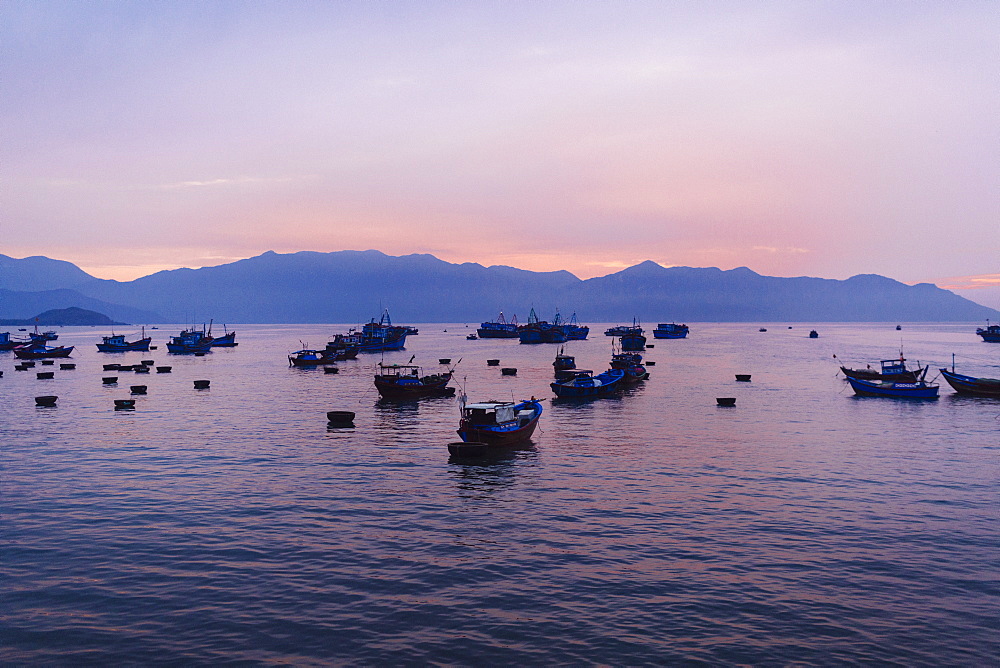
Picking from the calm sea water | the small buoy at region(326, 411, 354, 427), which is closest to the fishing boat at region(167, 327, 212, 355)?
the calm sea water

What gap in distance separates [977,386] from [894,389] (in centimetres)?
949

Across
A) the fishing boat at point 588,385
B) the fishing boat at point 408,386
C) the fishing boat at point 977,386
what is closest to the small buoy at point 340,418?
the fishing boat at point 408,386

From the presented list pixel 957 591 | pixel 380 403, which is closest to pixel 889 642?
pixel 957 591

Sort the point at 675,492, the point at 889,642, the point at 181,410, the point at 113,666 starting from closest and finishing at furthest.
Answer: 1. the point at 113,666
2. the point at 889,642
3. the point at 675,492
4. the point at 181,410

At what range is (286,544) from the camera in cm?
2648

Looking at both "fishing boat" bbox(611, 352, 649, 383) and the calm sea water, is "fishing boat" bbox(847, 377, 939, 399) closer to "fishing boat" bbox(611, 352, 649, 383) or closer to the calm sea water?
the calm sea water

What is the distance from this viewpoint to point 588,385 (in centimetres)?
8081

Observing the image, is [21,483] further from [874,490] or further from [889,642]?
[874,490]

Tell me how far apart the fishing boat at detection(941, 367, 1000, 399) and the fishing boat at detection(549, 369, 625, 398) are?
1540 inches

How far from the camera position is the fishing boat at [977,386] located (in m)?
78.1


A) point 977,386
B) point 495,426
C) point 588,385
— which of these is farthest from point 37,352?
point 977,386

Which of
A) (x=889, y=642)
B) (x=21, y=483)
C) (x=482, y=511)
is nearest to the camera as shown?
(x=889, y=642)

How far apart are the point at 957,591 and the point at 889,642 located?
5555 mm

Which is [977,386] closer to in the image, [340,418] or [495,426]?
[495,426]
